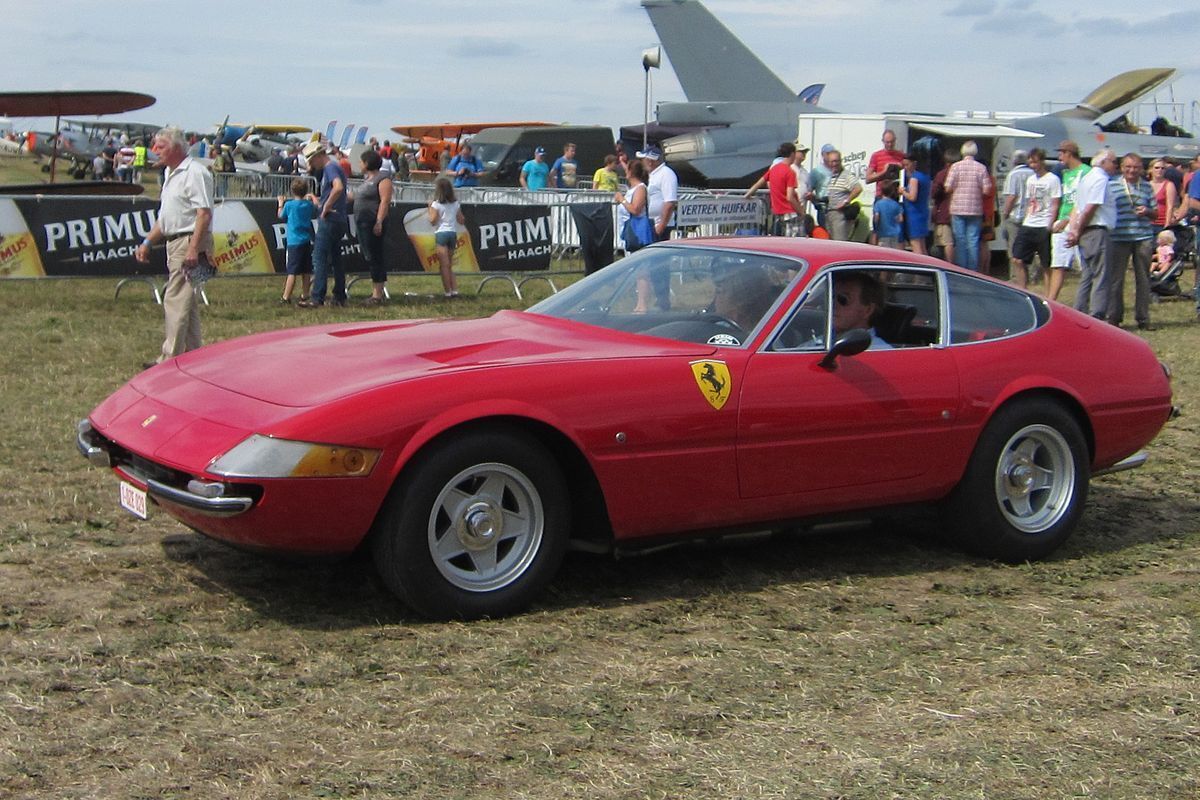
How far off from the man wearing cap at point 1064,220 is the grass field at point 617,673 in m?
8.41

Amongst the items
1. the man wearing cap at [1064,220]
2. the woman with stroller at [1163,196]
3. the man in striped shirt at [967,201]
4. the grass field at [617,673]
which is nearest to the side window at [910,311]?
the grass field at [617,673]

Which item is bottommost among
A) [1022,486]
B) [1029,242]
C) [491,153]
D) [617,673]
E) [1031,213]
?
[617,673]

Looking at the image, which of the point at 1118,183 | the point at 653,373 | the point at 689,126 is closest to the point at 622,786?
the point at 653,373

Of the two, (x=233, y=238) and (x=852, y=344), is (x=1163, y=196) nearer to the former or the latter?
(x=233, y=238)

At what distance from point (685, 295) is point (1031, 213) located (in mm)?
10539

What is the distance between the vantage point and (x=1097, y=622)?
5148mm

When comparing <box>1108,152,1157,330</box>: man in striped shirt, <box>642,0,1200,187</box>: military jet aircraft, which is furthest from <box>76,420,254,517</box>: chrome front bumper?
<box>642,0,1200,187</box>: military jet aircraft

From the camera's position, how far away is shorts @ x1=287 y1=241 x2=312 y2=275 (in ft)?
49.5

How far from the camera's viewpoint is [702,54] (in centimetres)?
3259

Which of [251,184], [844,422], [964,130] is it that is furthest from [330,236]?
[251,184]

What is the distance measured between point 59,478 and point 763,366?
3692 millimetres

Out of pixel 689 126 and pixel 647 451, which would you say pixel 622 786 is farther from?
pixel 689 126

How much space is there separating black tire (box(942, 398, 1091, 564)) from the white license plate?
3.26 meters

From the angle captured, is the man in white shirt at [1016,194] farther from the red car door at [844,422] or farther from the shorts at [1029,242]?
the red car door at [844,422]
